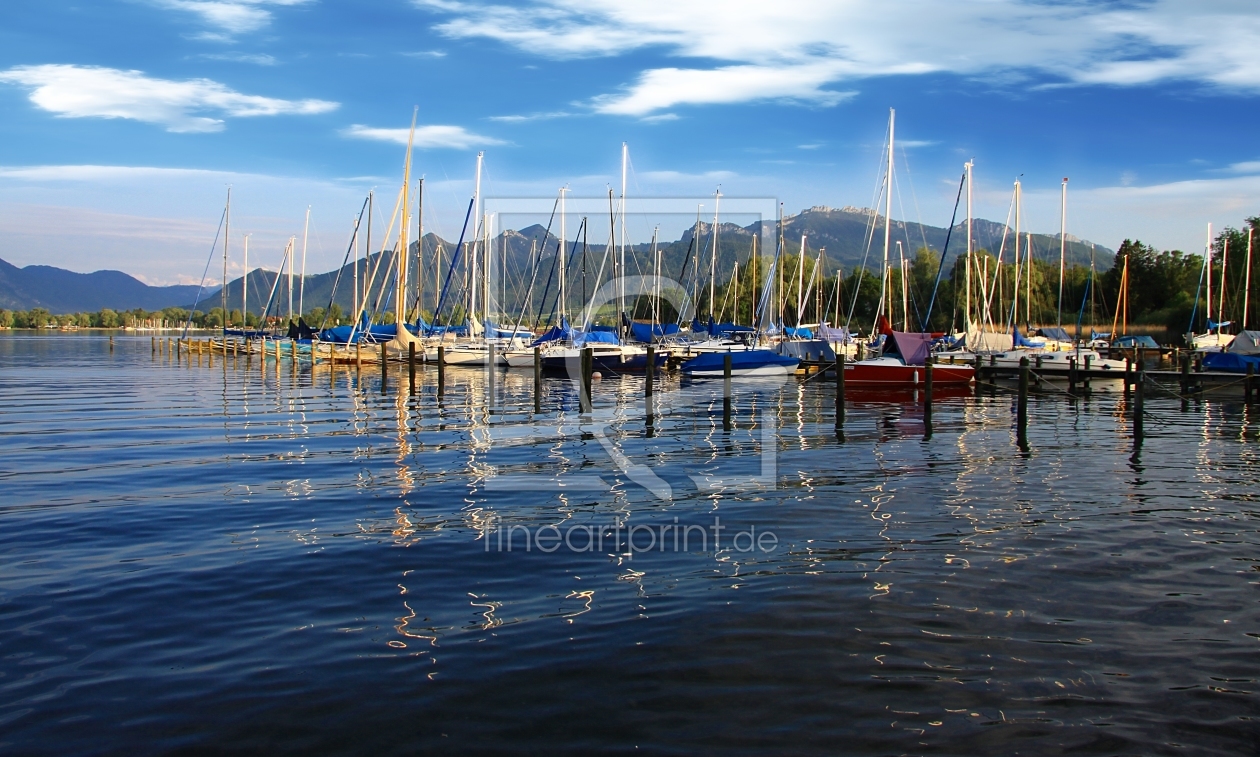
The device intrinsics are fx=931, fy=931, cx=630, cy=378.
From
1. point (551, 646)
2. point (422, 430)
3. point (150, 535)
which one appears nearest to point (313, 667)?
point (551, 646)

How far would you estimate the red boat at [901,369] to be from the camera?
4256cm

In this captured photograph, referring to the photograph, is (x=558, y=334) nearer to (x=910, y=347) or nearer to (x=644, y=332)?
(x=644, y=332)

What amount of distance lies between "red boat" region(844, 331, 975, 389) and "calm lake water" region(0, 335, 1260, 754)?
19.1 meters

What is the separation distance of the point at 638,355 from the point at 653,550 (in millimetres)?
45060

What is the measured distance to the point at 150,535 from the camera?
552 inches

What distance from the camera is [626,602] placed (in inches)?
427

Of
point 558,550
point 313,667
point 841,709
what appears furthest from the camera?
point 558,550

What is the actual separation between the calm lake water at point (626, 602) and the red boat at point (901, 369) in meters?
19.1

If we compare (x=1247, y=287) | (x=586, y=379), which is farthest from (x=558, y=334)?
(x=1247, y=287)

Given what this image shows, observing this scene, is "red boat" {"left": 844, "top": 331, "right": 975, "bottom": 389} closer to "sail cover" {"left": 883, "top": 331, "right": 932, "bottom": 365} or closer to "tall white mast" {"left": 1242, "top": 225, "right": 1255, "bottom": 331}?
"sail cover" {"left": 883, "top": 331, "right": 932, "bottom": 365}

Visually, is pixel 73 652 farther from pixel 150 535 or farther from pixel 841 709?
pixel 841 709

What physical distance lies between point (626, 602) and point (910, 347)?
35.4m

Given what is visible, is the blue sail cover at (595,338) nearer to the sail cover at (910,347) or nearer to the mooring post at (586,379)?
the sail cover at (910,347)

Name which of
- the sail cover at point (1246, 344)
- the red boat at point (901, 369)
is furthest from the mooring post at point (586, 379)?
the sail cover at point (1246, 344)
